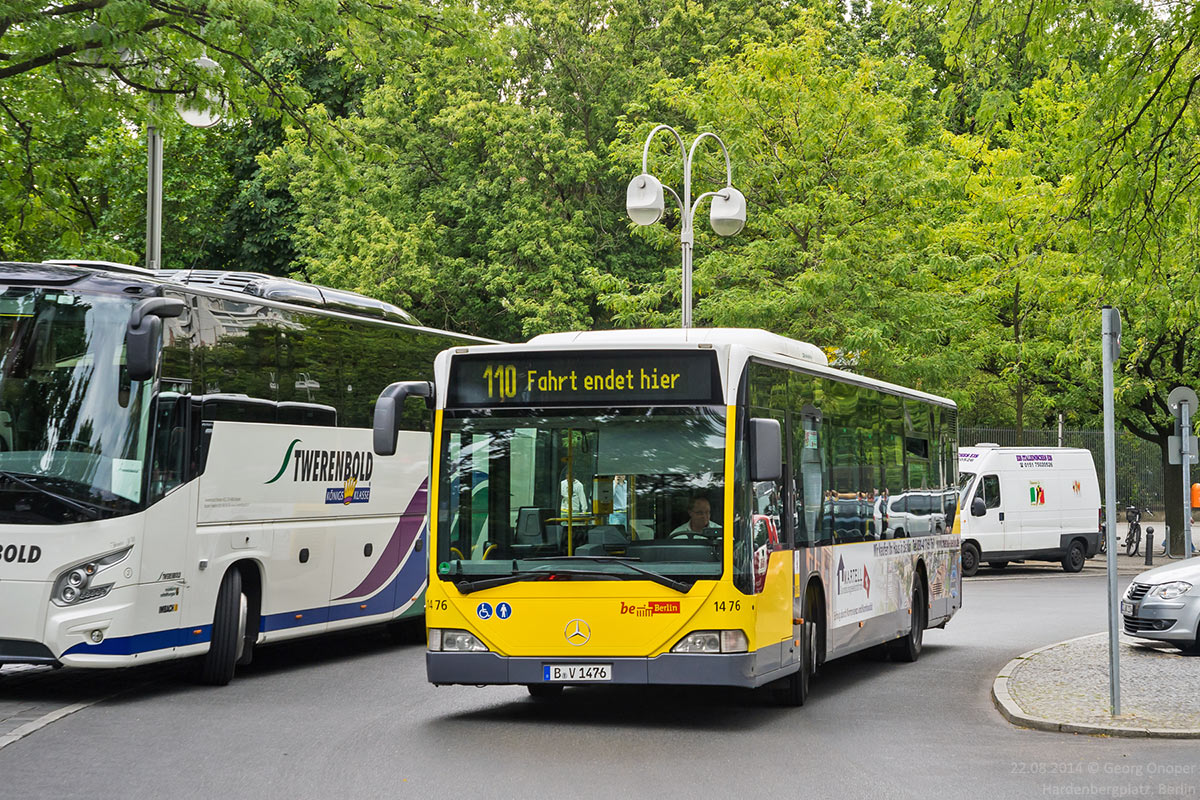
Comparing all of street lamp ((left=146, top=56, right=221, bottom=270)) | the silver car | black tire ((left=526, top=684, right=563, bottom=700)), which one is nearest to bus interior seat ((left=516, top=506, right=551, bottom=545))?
black tire ((left=526, top=684, right=563, bottom=700))

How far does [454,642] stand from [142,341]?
324 cm

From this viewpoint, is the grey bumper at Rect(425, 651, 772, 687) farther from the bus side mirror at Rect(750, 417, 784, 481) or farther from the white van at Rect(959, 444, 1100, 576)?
the white van at Rect(959, 444, 1100, 576)

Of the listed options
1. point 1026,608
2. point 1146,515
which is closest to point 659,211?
point 1026,608

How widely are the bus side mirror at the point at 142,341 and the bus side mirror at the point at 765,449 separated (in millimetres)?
4496

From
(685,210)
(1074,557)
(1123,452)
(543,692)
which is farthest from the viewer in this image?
(1123,452)

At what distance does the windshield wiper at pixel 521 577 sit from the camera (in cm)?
1095

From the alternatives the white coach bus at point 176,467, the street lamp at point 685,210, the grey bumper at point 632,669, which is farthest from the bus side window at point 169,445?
the street lamp at point 685,210

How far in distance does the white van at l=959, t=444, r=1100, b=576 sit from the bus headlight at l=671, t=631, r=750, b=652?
21172mm

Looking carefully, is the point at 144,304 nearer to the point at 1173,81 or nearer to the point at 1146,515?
the point at 1173,81

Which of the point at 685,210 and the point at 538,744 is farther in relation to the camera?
the point at 685,210

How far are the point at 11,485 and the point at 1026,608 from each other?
1625 cm

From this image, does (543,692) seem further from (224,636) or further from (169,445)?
(169,445)

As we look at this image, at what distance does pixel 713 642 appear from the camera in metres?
10.8

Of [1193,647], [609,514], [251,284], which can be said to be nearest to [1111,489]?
[609,514]
